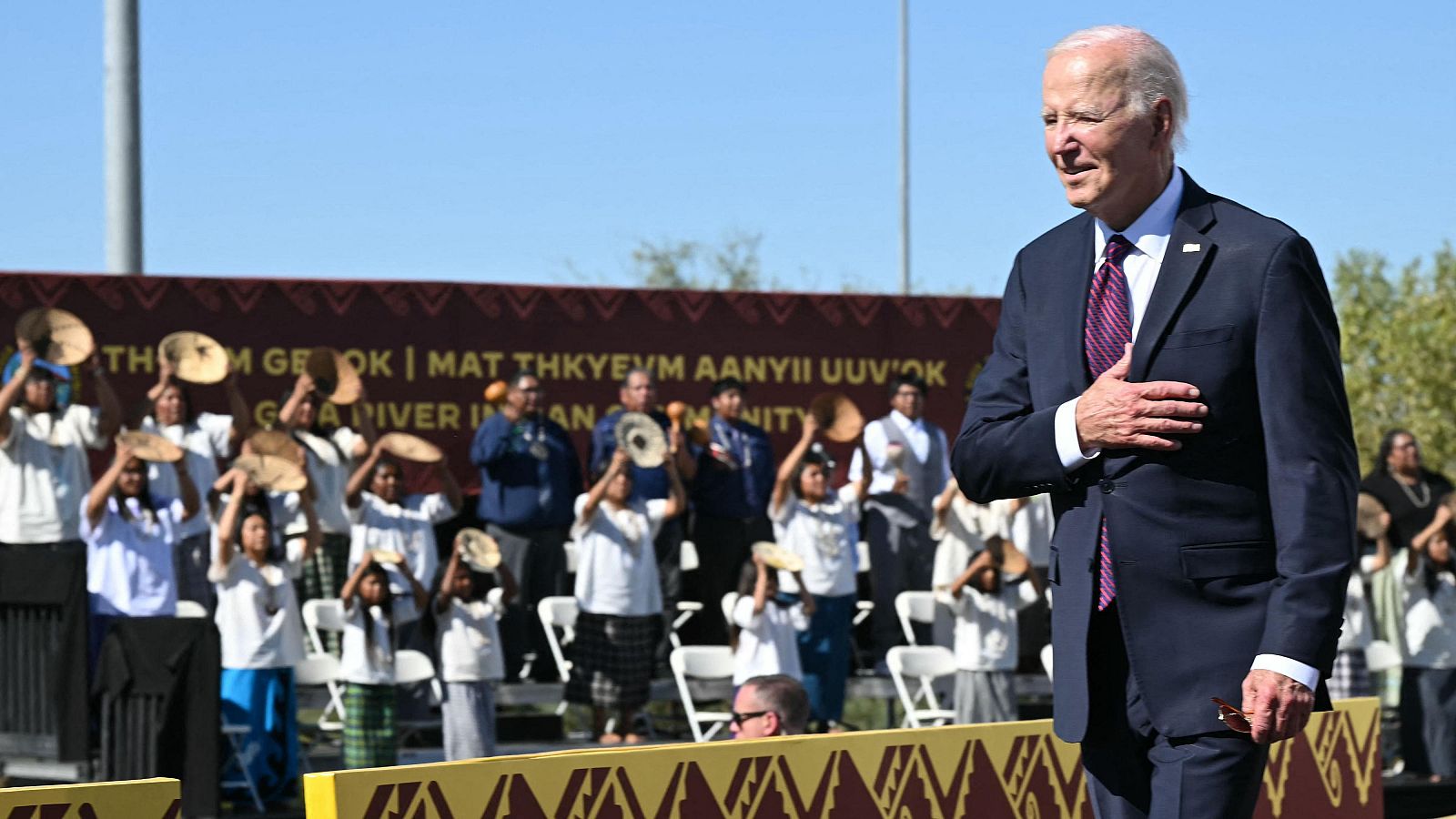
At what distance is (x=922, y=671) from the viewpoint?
494 inches

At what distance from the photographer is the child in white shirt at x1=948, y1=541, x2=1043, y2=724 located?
40.9ft

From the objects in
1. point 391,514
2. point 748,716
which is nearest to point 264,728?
point 391,514

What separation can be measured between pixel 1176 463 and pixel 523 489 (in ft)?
31.2

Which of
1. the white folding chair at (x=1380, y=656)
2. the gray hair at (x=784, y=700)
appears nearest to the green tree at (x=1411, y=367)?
the white folding chair at (x=1380, y=656)

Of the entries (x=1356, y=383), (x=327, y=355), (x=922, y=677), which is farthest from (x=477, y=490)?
(x=1356, y=383)

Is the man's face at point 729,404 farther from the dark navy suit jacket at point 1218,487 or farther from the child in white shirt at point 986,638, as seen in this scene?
the dark navy suit jacket at point 1218,487

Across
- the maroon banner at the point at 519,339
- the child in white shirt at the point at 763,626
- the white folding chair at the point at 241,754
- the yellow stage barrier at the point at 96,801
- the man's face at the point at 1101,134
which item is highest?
the maroon banner at the point at 519,339

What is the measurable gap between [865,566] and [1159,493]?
10.8 metres

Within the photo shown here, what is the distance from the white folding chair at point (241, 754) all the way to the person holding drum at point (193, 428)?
911mm

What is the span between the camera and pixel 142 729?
9.78m

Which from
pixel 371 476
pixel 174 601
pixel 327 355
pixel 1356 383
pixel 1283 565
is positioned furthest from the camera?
pixel 1356 383

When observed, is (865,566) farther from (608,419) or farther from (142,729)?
(142,729)

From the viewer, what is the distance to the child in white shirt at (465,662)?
11.2m

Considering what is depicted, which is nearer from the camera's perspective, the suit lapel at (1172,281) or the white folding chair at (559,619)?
the suit lapel at (1172,281)
